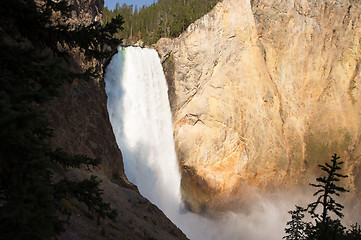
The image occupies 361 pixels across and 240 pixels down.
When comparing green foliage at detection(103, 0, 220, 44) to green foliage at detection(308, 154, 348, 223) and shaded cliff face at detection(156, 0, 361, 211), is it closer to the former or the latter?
shaded cliff face at detection(156, 0, 361, 211)

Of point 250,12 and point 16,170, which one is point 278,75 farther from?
point 16,170

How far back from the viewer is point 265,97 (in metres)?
32.8

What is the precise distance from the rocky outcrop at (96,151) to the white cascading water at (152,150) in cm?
663

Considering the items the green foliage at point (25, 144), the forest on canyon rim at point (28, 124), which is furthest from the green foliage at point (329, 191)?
the forest on canyon rim at point (28, 124)

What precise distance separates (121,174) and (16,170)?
1857 centimetres

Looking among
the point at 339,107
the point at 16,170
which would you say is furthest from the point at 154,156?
the point at 16,170

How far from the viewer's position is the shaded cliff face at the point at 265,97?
31.7 m

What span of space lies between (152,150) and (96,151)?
40.7 ft

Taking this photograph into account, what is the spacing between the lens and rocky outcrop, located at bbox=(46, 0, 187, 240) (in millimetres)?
10219

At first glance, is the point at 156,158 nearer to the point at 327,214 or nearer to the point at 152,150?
the point at 152,150

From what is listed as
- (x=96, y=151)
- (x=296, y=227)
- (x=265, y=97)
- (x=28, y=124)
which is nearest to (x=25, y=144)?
(x=28, y=124)

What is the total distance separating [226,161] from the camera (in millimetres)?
31531

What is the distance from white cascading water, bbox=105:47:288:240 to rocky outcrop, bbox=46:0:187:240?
663 centimetres

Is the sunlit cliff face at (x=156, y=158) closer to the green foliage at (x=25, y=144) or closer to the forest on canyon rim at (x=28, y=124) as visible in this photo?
the forest on canyon rim at (x=28, y=124)
